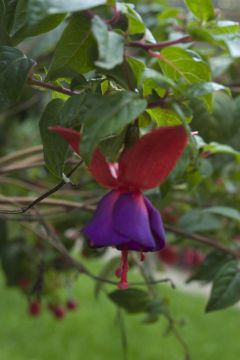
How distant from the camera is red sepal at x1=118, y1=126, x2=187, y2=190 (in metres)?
0.42

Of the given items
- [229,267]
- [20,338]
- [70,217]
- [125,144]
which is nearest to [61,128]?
[125,144]

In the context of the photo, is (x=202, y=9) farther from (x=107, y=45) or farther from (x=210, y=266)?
(x=210, y=266)

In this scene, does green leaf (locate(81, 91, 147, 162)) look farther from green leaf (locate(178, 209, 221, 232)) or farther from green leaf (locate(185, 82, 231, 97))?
green leaf (locate(178, 209, 221, 232))

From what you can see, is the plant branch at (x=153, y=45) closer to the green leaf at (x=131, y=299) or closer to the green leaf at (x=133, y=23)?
→ the green leaf at (x=133, y=23)

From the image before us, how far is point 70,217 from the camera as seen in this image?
1298 millimetres

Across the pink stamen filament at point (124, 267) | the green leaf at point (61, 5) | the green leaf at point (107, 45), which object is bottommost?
the pink stamen filament at point (124, 267)

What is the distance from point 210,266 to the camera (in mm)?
971

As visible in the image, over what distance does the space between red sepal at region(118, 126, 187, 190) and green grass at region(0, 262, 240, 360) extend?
8.33 feet

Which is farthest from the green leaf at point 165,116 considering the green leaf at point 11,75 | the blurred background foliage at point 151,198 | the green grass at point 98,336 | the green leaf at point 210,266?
the green grass at point 98,336

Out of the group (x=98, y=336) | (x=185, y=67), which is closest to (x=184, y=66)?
(x=185, y=67)

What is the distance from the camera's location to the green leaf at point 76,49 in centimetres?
45

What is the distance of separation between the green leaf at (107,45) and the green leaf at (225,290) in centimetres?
46

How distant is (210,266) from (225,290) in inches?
6.6

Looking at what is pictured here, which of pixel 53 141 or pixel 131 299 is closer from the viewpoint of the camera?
pixel 53 141
